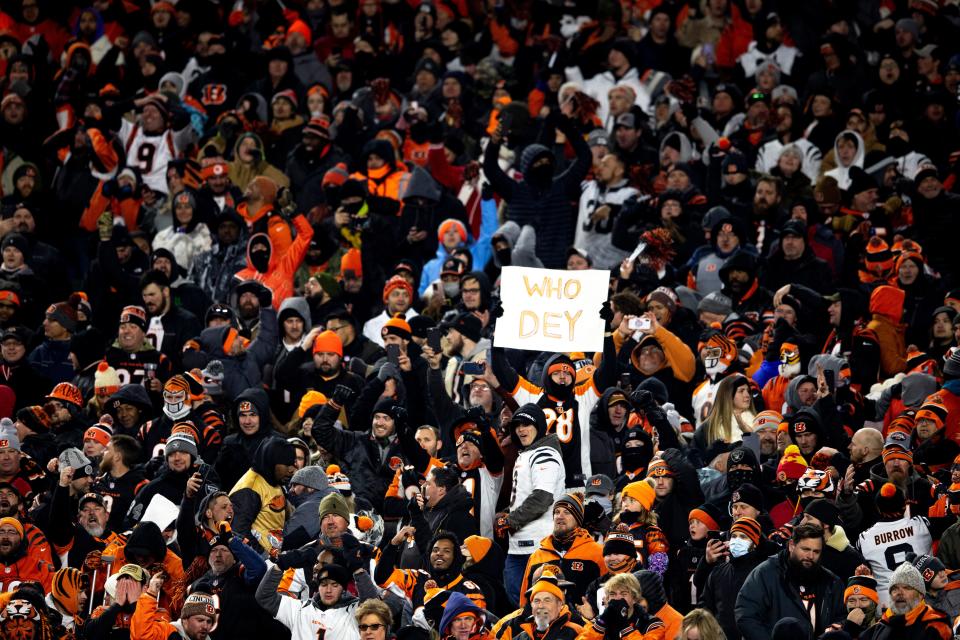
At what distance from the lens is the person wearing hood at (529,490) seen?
1358 cm

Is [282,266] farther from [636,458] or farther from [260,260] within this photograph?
[636,458]

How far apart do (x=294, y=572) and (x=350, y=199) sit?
574 centimetres

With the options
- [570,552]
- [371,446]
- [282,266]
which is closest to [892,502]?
[570,552]

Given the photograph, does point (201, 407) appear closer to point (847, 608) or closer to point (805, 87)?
point (847, 608)

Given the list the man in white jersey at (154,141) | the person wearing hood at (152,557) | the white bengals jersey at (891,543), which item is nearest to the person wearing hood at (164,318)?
the man in white jersey at (154,141)

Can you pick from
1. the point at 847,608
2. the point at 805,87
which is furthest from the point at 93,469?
the point at 805,87

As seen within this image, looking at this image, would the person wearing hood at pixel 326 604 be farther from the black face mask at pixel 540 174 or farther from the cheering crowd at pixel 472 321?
the black face mask at pixel 540 174

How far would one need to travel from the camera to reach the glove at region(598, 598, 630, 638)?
1189 centimetres

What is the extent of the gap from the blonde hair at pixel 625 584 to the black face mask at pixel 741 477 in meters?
1.56

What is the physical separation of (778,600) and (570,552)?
57.2 inches

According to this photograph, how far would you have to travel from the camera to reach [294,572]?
43.3ft

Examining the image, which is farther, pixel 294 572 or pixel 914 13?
pixel 914 13

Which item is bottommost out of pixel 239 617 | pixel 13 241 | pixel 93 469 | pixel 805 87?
pixel 239 617

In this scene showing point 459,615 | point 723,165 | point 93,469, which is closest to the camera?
point 459,615
